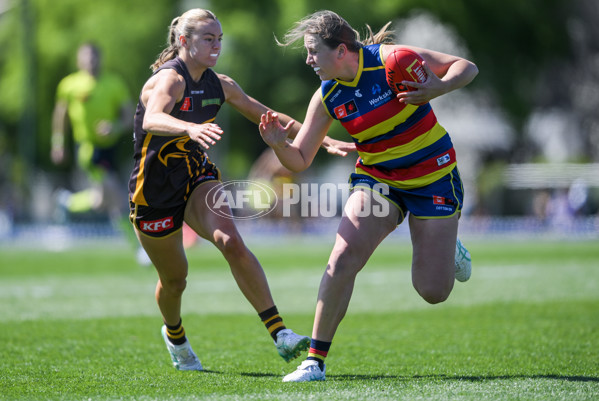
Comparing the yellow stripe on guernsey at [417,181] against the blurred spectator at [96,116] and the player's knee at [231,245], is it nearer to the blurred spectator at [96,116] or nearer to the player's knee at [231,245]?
the player's knee at [231,245]

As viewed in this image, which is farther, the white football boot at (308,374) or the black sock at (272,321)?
the black sock at (272,321)

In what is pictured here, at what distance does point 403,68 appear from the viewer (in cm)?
508

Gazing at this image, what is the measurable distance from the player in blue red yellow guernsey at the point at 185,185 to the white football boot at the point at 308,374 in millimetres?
303

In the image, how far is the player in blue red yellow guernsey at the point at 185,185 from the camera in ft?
17.9

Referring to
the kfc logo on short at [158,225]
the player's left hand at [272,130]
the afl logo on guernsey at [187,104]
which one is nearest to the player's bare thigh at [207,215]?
the kfc logo on short at [158,225]

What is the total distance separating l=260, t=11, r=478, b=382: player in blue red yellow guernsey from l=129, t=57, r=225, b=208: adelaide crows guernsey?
0.63m

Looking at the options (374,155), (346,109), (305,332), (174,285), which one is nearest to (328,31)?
(346,109)

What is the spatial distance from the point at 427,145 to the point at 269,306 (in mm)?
1493

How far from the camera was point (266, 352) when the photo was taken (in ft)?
21.1

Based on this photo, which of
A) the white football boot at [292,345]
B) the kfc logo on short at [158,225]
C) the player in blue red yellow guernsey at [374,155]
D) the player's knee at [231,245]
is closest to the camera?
the player in blue red yellow guernsey at [374,155]

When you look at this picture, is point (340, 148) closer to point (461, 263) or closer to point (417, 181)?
point (417, 181)

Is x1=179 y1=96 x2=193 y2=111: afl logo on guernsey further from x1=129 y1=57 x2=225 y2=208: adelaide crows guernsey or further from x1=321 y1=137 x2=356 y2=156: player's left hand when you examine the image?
x1=321 y1=137 x2=356 y2=156: player's left hand

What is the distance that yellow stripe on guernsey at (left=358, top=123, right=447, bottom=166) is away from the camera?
532 cm

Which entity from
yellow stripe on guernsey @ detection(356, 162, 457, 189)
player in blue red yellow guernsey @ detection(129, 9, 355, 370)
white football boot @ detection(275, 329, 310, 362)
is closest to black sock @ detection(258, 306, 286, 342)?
player in blue red yellow guernsey @ detection(129, 9, 355, 370)
